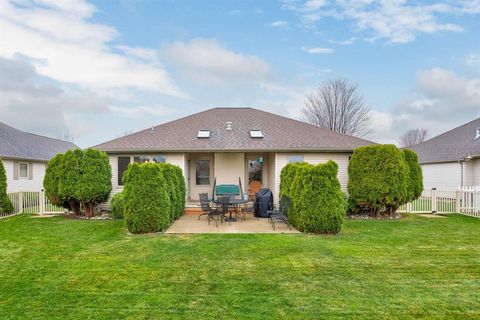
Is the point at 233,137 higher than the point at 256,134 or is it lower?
lower

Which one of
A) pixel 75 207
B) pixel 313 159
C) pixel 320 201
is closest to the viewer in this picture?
pixel 320 201

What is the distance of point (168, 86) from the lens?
58.6ft

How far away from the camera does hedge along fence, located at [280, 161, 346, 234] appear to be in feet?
27.7

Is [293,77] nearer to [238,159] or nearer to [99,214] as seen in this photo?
[238,159]

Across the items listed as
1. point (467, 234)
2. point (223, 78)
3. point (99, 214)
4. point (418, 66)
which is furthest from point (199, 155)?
point (418, 66)

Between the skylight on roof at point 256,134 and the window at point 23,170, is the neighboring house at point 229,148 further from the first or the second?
the window at point 23,170

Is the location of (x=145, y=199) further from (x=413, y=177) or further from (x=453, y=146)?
(x=453, y=146)

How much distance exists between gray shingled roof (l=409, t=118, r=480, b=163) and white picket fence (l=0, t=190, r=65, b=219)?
20.6 metres

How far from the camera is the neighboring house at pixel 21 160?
1543 cm

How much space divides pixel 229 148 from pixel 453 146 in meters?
15.5

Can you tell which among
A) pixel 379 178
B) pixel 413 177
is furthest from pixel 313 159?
pixel 413 177

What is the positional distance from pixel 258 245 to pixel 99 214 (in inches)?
324

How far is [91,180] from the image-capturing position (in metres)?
11.1

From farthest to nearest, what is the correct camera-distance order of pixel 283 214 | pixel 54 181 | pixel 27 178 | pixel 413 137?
pixel 413 137 → pixel 27 178 → pixel 54 181 → pixel 283 214
